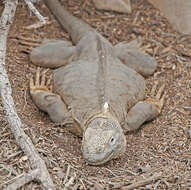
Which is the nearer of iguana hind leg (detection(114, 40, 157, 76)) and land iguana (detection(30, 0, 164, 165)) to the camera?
land iguana (detection(30, 0, 164, 165))

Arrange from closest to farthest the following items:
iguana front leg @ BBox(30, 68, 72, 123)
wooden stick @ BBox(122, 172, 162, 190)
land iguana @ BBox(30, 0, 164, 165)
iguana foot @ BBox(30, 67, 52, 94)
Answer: wooden stick @ BBox(122, 172, 162, 190) < land iguana @ BBox(30, 0, 164, 165) < iguana front leg @ BBox(30, 68, 72, 123) < iguana foot @ BBox(30, 67, 52, 94)

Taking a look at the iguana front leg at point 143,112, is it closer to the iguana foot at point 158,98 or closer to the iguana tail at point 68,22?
the iguana foot at point 158,98

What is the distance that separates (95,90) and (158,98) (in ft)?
3.19

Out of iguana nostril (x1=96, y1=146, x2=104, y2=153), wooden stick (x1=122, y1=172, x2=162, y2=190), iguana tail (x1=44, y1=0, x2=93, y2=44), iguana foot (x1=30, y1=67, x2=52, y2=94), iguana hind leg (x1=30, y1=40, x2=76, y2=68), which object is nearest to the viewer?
wooden stick (x1=122, y1=172, x2=162, y2=190)

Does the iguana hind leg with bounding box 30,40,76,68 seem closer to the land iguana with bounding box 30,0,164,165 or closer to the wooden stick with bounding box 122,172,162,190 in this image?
the land iguana with bounding box 30,0,164,165

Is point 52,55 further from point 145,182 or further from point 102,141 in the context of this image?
point 145,182

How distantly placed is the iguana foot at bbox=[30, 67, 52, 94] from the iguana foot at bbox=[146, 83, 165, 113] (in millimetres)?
1332

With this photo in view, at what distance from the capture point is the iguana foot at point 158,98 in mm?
5707

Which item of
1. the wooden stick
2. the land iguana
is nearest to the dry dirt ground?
the wooden stick

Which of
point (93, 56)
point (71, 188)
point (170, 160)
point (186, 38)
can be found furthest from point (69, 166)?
point (186, 38)

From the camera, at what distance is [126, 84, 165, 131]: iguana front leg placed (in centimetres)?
536

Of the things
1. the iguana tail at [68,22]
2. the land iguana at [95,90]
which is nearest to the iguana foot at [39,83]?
the land iguana at [95,90]

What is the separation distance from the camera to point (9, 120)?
4.24 meters

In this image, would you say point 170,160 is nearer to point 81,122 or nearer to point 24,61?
point 81,122
